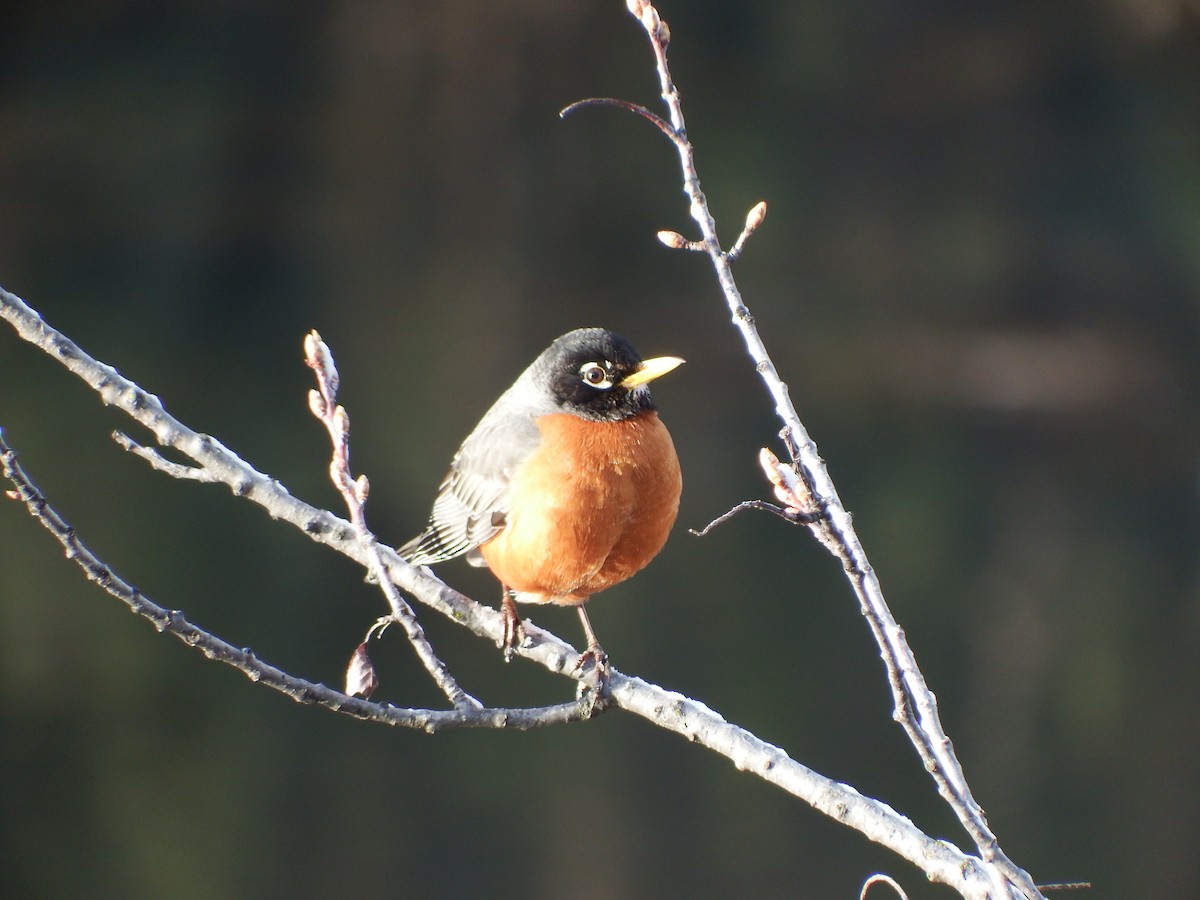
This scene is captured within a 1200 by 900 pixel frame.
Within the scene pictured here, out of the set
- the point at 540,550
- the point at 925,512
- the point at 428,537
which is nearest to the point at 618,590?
the point at 925,512

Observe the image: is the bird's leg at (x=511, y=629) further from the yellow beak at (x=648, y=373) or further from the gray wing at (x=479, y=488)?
the yellow beak at (x=648, y=373)

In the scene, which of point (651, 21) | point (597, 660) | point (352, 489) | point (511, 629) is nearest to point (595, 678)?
point (597, 660)

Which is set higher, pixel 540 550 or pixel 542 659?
pixel 540 550

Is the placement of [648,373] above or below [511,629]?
above

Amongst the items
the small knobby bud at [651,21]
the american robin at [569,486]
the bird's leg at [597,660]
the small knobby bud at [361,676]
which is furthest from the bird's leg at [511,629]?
the small knobby bud at [651,21]

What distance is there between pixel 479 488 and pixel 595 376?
392 millimetres

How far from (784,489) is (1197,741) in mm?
6018

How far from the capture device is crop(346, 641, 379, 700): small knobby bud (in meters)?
1.90

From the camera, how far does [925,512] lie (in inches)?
240

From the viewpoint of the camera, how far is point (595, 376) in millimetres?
2744

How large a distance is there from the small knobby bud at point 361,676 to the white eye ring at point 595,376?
1.01 m

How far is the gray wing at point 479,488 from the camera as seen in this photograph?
8.75 feet

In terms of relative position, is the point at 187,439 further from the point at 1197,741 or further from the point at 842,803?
the point at 1197,741

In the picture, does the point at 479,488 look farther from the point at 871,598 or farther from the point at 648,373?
the point at 871,598
